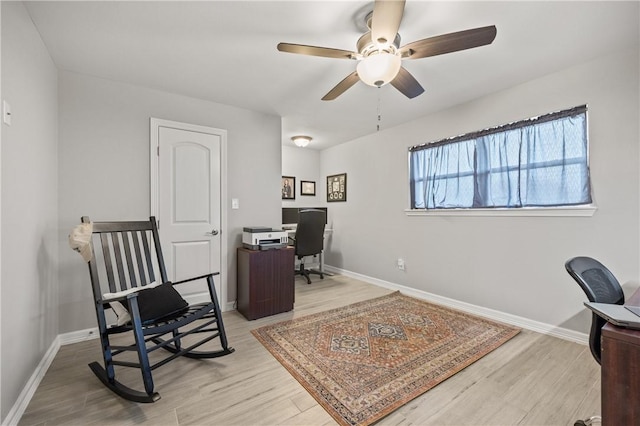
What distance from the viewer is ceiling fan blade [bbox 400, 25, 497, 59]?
1.46 metres

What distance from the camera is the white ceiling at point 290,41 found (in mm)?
1664

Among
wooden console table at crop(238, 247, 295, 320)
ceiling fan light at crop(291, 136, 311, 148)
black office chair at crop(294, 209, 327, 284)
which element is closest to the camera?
wooden console table at crop(238, 247, 295, 320)

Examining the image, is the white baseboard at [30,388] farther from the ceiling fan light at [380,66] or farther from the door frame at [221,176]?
the ceiling fan light at [380,66]

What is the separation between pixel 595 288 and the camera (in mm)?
1469

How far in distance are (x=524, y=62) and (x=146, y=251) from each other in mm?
3404

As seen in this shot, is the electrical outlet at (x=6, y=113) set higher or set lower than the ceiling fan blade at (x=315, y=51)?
lower

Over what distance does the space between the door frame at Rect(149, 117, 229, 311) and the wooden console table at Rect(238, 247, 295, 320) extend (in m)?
0.19

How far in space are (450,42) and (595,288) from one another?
1537mm

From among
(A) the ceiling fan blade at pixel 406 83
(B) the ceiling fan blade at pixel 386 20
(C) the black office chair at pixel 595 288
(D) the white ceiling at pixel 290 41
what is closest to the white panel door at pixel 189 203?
(D) the white ceiling at pixel 290 41

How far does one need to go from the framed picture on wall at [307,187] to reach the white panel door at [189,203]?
7.29 ft

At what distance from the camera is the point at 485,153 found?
2.93 meters

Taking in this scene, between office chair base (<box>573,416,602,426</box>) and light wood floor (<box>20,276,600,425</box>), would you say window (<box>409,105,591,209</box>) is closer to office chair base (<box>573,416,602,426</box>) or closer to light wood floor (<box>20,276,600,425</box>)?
light wood floor (<box>20,276,600,425</box>)

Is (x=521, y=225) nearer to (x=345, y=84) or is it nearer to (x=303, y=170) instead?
(x=345, y=84)

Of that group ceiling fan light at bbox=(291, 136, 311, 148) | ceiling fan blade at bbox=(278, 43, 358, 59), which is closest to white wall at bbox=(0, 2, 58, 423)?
ceiling fan blade at bbox=(278, 43, 358, 59)
